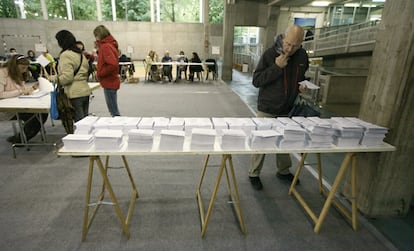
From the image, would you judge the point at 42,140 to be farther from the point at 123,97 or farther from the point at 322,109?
the point at 322,109

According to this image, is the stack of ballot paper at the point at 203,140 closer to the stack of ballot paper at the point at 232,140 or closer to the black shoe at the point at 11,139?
the stack of ballot paper at the point at 232,140

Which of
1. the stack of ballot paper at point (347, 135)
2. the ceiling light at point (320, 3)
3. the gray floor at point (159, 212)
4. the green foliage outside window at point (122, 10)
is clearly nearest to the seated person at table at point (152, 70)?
the gray floor at point (159, 212)

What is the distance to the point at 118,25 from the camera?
15836 mm

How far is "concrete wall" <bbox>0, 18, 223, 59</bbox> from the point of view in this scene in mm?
14875

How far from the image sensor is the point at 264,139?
1685 mm

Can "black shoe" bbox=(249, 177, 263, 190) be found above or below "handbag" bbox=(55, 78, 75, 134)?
below

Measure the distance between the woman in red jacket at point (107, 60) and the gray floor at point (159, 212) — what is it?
46.6 inches

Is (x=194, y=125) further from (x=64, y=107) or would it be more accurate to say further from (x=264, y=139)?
(x=64, y=107)

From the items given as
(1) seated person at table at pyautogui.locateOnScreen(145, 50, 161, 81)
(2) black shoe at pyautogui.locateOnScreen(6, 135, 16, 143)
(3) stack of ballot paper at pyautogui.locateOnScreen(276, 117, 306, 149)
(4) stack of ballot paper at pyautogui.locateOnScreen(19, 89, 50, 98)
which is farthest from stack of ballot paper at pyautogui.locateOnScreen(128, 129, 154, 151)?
(1) seated person at table at pyautogui.locateOnScreen(145, 50, 161, 81)

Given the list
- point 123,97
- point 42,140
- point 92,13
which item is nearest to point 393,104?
point 42,140

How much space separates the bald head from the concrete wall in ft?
49.5

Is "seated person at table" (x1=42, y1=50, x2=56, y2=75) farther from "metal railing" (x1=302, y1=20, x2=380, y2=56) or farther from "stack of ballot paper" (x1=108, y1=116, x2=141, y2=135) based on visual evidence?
"metal railing" (x1=302, y1=20, x2=380, y2=56)

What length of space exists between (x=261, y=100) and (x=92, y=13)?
54.7 feet

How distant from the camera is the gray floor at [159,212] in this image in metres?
1.83
